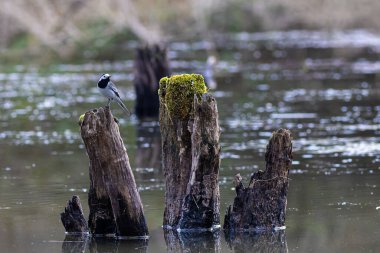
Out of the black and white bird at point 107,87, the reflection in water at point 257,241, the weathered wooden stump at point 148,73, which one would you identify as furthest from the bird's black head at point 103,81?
the weathered wooden stump at point 148,73

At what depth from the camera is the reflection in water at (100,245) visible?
10.9m

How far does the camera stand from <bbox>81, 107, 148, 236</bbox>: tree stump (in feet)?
36.1

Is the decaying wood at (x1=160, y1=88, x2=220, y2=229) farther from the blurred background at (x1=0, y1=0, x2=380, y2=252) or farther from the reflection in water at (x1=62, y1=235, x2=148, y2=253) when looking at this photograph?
the reflection in water at (x1=62, y1=235, x2=148, y2=253)

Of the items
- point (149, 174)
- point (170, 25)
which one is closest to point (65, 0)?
point (170, 25)

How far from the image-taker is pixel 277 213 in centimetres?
1148

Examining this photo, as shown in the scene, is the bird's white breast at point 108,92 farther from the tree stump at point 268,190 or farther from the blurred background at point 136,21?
the blurred background at point 136,21

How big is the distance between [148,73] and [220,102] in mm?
3461

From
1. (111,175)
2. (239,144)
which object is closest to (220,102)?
(239,144)

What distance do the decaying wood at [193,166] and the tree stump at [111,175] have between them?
457 mm

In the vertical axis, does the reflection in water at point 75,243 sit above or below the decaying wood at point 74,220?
below

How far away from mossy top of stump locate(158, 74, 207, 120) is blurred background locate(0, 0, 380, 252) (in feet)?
4.65

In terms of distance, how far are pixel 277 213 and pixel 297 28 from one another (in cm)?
4036

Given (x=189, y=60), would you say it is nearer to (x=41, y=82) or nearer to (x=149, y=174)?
(x=41, y=82)

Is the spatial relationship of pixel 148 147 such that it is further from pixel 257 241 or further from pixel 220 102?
pixel 257 241
